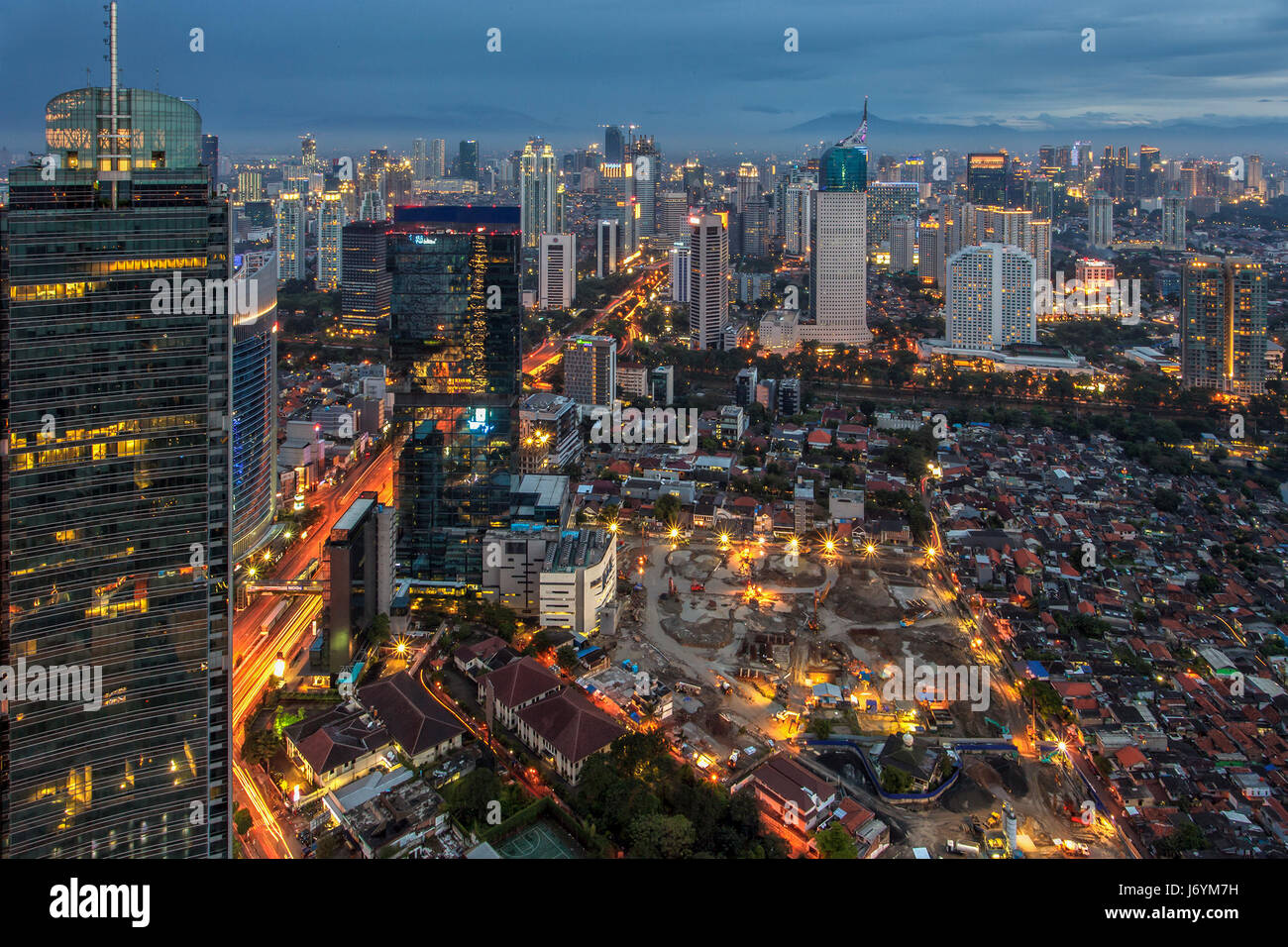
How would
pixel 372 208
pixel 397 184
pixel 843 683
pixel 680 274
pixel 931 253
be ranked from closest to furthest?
pixel 843 683, pixel 680 274, pixel 372 208, pixel 397 184, pixel 931 253

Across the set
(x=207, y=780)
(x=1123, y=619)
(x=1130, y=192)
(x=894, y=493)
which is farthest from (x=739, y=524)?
(x=1130, y=192)

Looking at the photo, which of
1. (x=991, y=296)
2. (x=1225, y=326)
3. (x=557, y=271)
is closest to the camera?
(x=1225, y=326)

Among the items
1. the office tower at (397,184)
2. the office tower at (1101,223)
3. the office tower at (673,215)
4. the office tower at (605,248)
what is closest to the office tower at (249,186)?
the office tower at (397,184)

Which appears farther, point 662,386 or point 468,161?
point 468,161

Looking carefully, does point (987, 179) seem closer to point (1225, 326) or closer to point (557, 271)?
A: point (1225, 326)

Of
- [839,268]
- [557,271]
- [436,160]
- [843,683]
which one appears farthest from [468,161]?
[843,683]

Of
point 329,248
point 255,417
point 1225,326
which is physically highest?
point 329,248

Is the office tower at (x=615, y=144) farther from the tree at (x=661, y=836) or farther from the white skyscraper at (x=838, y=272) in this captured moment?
the tree at (x=661, y=836)

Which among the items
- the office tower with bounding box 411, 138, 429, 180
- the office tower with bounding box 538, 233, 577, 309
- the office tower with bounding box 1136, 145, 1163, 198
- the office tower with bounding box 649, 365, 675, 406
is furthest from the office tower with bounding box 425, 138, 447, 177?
the office tower with bounding box 1136, 145, 1163, 198
